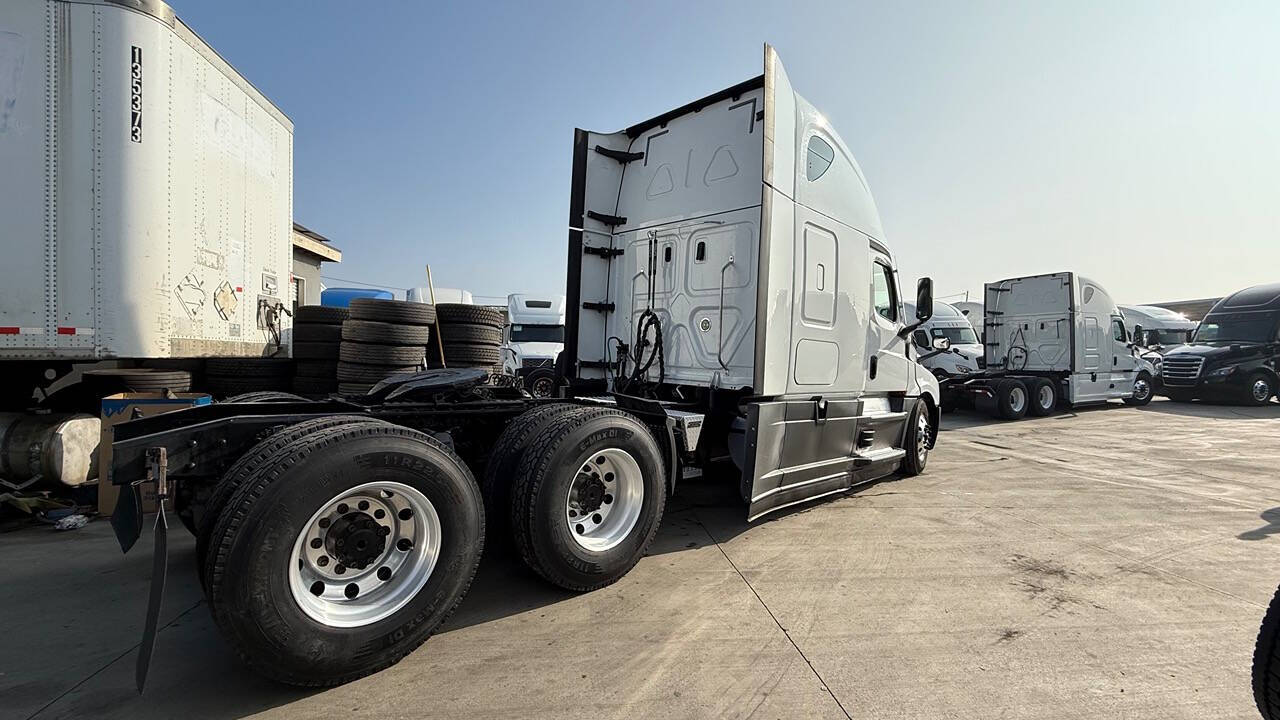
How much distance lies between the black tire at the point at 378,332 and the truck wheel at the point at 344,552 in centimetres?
370

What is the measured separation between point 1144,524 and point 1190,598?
199cm

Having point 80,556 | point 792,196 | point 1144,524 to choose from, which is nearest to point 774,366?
point 792,196

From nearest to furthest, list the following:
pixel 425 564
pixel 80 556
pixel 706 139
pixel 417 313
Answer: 1. pixel 425 564
2. pixel 80 556
3. pixel 706 139
4. pixel 417 313

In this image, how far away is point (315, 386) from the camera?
276 inches

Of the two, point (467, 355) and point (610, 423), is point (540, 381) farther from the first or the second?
point (610, 423)

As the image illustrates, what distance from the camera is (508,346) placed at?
13047mm

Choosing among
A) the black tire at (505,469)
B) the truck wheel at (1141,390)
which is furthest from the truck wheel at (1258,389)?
the black tire at (505,469)

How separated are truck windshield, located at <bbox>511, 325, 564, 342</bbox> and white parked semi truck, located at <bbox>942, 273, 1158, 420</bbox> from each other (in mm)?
9820

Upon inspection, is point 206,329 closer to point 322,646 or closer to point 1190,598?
point 322,646

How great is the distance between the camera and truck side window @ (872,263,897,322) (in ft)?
20.3

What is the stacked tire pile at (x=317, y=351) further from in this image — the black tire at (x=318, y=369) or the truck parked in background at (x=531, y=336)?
the truck parked in background at (x=531, y=336)

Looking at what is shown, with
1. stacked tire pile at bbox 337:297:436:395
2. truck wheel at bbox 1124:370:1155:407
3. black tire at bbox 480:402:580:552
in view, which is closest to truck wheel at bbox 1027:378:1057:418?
truck wheel at bbox 1124:370:1155:407

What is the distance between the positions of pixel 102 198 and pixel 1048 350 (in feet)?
59.1

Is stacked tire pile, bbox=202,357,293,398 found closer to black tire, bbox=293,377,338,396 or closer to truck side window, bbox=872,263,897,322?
black tire, bbox=293,377,338,396
